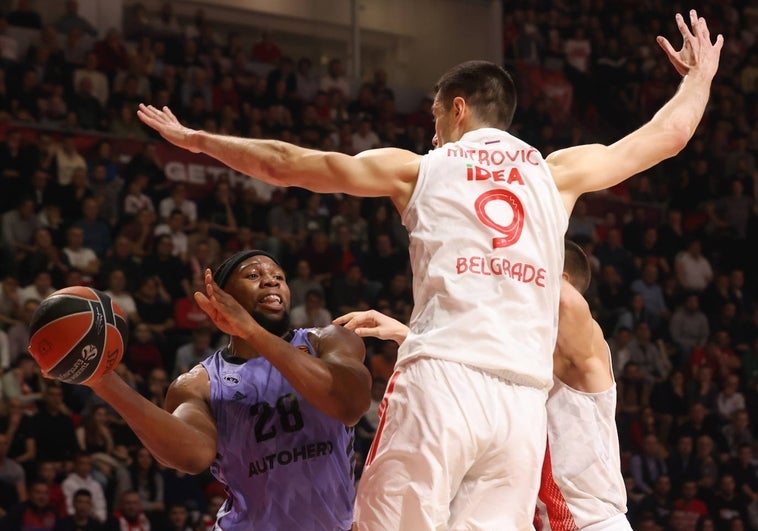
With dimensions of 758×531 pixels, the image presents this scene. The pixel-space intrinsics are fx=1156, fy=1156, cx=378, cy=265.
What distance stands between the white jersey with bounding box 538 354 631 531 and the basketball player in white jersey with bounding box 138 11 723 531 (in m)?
1.15

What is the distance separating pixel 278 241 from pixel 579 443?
330 inches

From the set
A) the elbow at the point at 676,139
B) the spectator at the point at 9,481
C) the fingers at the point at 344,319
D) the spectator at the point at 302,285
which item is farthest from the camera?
the spectator at the point at 302,285

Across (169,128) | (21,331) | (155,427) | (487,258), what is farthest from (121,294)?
(487,258)

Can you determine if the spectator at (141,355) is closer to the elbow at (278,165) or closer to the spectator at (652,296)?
the spectator at (652,296)

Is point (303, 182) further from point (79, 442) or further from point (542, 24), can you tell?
point (542, 24)

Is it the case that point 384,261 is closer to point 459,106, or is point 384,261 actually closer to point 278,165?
point 459,106

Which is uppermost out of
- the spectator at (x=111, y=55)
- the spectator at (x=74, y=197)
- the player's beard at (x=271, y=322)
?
the spectator at (x=111, y=55)

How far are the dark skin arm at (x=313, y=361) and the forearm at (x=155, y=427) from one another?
426mm

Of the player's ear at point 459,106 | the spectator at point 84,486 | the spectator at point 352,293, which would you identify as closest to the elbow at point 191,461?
the player's ear at point 459,106

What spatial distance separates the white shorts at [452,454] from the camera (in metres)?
3.71

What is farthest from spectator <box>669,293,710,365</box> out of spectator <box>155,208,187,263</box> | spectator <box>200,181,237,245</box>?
spectator <box>155,208,187,263</box>

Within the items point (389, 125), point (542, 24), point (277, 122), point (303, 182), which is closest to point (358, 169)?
point (303, 182)

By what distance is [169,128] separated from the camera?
14.3 feet

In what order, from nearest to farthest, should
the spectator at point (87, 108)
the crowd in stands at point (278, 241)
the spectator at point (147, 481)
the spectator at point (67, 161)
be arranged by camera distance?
1. the spectator at point (147, 481)
2. the crowd in stands at point (278, 241)
3. the spectator at point (67, 161)
4. the spectator at point (87, 108)
